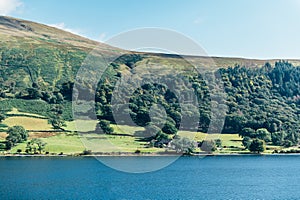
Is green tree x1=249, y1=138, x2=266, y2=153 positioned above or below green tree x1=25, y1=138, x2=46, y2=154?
above

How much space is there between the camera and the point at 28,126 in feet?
551

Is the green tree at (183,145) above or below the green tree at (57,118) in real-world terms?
below

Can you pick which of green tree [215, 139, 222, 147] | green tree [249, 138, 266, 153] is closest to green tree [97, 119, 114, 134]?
green tree [215, 139, 222, 147]

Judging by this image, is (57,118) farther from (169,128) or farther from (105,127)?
(169,128)

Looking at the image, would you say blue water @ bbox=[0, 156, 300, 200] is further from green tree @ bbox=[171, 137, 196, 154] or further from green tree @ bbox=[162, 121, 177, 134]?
green tree @ bbox=[162, 121, 177, 134]

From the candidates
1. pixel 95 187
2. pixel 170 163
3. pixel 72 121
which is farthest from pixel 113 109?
pixel 95 187

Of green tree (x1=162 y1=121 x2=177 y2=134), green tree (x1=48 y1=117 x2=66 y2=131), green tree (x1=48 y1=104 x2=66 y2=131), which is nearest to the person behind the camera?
green tree (x1=48 y1=117 x2=66 y2=131)

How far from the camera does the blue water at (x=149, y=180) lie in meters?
75.2

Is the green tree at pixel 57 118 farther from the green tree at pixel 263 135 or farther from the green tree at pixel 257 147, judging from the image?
the green tree at pixel 263 135

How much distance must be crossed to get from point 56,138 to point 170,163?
165ft

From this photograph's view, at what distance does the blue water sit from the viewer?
75250 millimetres

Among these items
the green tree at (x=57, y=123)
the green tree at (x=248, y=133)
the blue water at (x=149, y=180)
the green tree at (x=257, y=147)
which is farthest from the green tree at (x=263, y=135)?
the green tree at (x=57, y=123)

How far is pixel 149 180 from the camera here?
92.1 m

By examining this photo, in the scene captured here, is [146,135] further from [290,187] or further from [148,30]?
[148,30]
